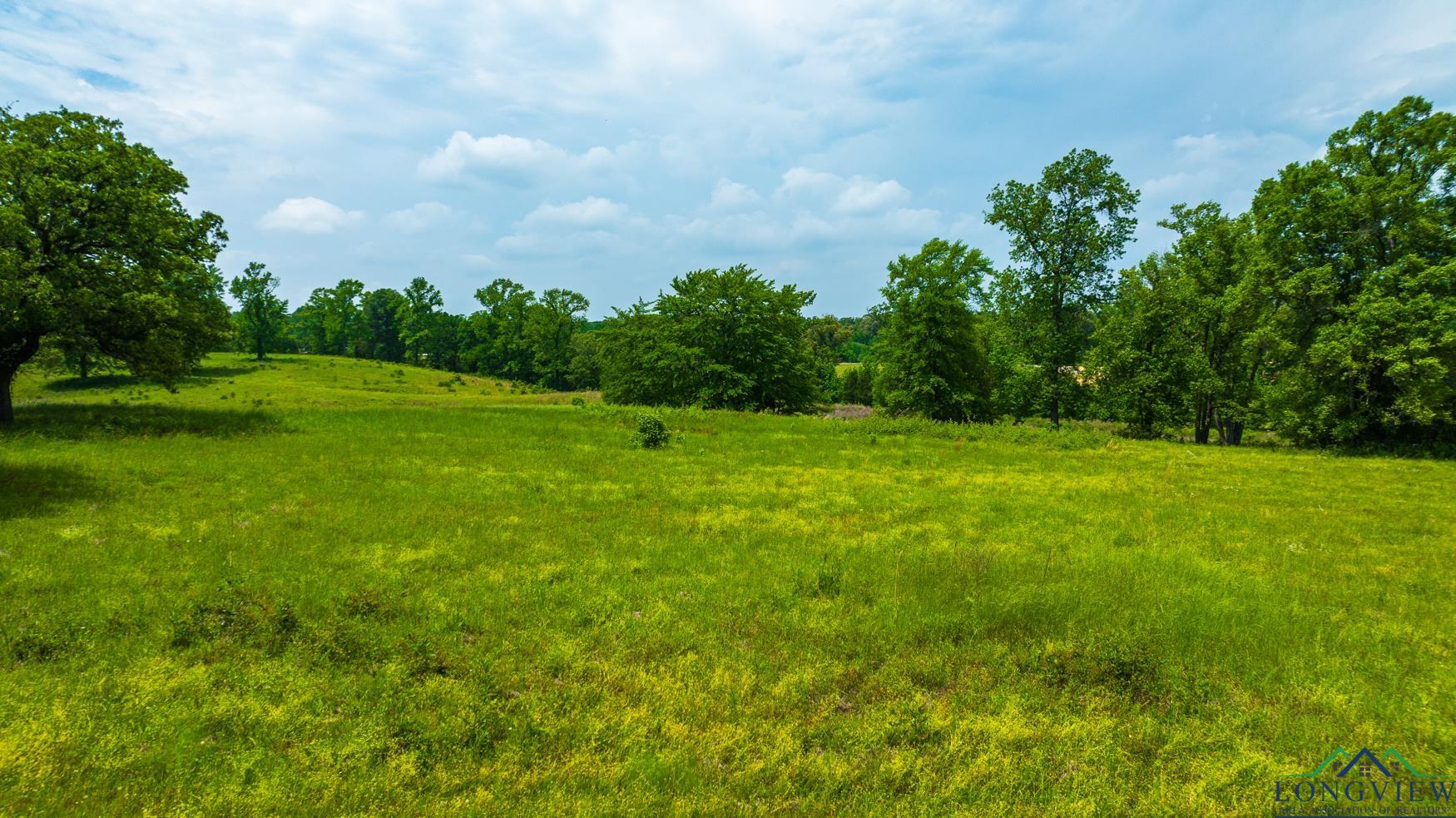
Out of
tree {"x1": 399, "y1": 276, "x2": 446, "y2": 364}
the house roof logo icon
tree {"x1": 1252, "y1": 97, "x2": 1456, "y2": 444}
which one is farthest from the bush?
tree {"x1": 399, "y1": 276, "x2": 446, "y2": 364}

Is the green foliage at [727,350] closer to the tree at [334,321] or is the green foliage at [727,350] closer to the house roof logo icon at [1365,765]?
the house roof logo icon at [1365,765]

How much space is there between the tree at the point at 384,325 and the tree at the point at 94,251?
9729 cm

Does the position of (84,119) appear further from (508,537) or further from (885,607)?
(885,607)

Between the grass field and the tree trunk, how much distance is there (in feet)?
23.9

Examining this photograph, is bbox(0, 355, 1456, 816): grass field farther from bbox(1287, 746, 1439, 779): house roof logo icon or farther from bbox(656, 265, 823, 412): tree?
bbox(656, 265, 823, 412): tree

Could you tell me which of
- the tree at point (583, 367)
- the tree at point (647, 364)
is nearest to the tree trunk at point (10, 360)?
the tree at point (647, 364)

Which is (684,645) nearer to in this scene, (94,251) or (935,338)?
(94,251)

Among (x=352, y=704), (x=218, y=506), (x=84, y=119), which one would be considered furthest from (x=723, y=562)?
(x=84, y=119)

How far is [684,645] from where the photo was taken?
25.3ft

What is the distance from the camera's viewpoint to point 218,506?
13039mm

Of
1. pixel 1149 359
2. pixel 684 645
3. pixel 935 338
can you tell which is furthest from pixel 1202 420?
pixel 684 645

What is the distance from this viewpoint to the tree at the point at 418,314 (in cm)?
11031

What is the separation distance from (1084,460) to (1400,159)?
81.4 feet

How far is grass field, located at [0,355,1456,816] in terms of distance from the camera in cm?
528
